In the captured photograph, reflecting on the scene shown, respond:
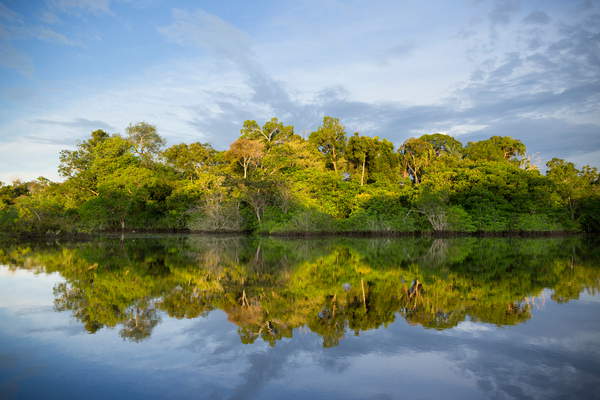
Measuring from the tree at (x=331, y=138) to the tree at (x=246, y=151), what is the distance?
22.8 feet

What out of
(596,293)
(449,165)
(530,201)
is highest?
(449,165)

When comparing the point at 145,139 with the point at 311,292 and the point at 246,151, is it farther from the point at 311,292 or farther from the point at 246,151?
the point at 311,292

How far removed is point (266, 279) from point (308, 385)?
5.19 metres

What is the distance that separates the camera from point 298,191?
104ft

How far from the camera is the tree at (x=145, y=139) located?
133 feet

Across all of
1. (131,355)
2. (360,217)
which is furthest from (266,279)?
(360,217)

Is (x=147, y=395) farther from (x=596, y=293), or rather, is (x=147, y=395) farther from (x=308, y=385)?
(x=596, y=293)

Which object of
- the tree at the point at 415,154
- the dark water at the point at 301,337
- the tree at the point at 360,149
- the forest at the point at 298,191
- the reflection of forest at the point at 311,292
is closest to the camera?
the dark water at the point at 301,337

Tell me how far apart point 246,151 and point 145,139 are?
14.0 meters

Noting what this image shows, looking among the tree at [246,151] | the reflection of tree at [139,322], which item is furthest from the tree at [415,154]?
the reflection of tree at [139,322]

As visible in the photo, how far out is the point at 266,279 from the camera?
8.46m

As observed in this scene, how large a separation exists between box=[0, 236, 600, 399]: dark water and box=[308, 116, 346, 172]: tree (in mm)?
31453

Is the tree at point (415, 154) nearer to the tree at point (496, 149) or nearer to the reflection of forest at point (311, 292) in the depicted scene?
the tree at point (496, 149)

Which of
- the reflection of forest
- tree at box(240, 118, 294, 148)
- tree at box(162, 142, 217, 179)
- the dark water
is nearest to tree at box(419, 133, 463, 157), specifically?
tree at box(240, 118, 294, 148)
